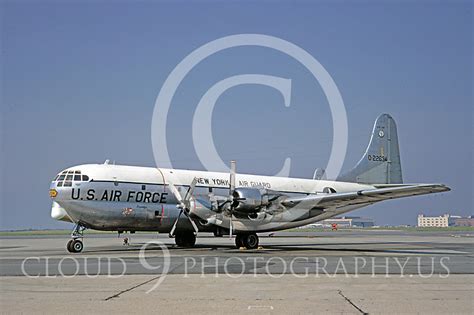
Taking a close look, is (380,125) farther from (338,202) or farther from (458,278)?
(458,278)

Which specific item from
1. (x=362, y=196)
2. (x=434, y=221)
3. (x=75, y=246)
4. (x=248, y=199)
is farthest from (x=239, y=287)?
(x=434, y=221)

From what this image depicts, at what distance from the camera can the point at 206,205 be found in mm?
27344

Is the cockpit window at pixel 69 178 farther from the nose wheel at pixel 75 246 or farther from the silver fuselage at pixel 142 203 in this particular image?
the nose wheel at pixel 75 246

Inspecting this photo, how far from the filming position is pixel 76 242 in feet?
84.5

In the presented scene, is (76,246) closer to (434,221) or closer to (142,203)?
(142,203)

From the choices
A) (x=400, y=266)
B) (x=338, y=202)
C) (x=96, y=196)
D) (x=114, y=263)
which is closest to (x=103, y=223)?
(x=96, y=196)

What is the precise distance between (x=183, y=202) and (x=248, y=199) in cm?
317

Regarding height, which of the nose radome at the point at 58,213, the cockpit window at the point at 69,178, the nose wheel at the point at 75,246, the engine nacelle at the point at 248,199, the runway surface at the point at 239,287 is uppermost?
the cockpit window at the point at 69,178

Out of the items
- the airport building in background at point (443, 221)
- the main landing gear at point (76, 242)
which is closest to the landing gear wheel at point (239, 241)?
the main landing gear at point (76, 242)

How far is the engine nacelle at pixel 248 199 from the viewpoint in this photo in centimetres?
2705

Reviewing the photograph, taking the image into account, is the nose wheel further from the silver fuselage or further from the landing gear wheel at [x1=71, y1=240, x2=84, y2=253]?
the silver fuselage

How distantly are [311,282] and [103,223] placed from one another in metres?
15.6

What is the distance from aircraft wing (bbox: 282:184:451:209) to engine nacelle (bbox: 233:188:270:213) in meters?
1.87

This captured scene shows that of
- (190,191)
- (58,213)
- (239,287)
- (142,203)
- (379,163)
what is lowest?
(239,287)
